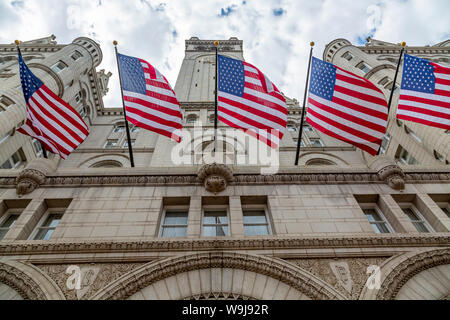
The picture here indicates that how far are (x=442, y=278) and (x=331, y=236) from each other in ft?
10.6

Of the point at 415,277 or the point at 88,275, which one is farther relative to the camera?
the point at 415,277

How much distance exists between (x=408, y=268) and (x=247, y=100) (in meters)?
8.63

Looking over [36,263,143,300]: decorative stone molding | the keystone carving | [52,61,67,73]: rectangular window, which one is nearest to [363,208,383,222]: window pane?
the keystone carving

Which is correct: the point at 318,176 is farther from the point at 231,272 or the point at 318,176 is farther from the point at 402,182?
the point at 231,272

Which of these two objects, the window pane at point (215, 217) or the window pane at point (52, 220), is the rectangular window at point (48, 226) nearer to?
the window pane at point (52, 220)

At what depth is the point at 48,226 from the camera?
1070 cm

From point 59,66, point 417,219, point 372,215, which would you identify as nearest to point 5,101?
point 59,66

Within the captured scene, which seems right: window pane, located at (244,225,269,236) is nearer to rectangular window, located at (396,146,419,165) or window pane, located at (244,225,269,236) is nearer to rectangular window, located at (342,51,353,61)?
rectangular window, located at (396,146,419,165)

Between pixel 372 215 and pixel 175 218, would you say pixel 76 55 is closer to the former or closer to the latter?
pixel 175 218

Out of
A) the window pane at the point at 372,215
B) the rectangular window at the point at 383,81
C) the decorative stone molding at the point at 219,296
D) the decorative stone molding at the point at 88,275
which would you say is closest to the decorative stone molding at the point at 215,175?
the decorative stone molding at the point at 88,275

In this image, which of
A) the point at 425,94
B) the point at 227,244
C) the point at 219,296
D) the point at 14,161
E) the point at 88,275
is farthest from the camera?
the point at 14,161

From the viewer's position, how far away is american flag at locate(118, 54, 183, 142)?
12.6 m
